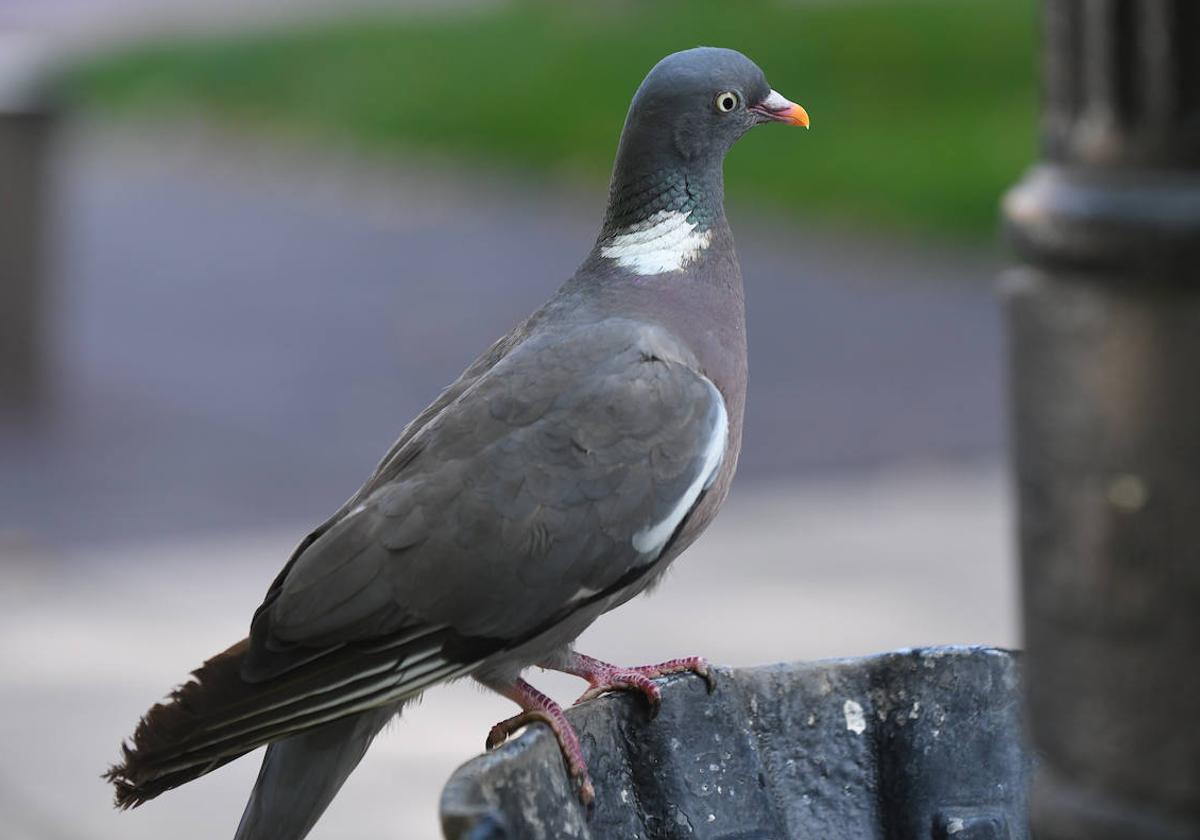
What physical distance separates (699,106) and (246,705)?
1.23 m

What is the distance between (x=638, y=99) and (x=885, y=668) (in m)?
1.15

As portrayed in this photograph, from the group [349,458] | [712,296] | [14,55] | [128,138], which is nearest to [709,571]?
[349,458]

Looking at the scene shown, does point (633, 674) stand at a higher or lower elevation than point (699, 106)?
lower

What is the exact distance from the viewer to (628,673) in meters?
2.63

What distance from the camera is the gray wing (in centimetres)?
266

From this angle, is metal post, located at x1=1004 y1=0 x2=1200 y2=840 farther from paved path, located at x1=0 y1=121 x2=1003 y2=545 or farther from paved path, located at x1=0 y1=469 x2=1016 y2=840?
paved path, located at x1=0 y1=121 x2=1003 y2=545

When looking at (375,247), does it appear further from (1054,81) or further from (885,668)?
(1054,81)

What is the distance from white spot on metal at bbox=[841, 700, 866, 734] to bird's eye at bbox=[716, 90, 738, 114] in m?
1.16

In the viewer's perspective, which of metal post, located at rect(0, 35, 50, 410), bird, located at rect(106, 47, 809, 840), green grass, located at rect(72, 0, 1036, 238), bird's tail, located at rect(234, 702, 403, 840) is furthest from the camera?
green grass, located at rect(72, 0, 1036, 238)

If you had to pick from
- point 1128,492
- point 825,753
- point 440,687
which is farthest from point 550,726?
point 440,687

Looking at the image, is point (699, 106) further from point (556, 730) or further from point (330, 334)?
point (330, 334)

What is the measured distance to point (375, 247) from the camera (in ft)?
36.9

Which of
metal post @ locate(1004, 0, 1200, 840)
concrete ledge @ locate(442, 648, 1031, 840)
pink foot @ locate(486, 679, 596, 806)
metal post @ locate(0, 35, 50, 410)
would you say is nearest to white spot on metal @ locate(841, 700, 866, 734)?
concrete ledge @ locate(442, 648, 1031, 840)

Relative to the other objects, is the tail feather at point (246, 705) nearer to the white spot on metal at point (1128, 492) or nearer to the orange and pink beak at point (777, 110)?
the orange and pink beak at point (777, 110)
